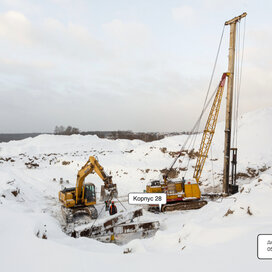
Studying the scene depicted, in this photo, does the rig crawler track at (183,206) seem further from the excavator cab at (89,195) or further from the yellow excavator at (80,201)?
the excavator cab at (89,195)

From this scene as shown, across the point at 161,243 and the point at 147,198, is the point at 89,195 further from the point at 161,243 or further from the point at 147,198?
the point at 161,243

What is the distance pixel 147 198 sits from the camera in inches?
510

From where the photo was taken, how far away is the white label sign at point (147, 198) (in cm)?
1117

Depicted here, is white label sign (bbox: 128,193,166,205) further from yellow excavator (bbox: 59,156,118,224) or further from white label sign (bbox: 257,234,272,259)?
white label sign (bbox: 257,234,272,259)

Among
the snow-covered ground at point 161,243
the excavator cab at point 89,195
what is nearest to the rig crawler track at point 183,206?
the snow-covered ground at point 161,243

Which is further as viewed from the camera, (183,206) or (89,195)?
(183,206)

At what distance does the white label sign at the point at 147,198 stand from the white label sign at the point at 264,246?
22.6ft

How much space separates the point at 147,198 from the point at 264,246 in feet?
28.0

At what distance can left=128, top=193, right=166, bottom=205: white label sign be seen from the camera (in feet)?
36.7

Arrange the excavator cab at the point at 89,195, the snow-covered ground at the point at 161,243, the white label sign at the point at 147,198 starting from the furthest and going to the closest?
the excavator cab at the point at 89,195
the white label sign at the point at 147,198
the snow-covered ground at the point at 161,243

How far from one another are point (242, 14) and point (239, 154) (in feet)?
54.9

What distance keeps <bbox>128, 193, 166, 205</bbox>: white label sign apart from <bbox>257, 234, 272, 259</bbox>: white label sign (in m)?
6.90

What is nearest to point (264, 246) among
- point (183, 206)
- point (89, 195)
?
point (183, 206)

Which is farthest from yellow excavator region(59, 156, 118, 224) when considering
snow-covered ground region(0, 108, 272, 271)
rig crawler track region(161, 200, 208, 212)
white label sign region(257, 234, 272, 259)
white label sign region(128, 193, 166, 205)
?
white label sign region(257, 234, 272, 259)
